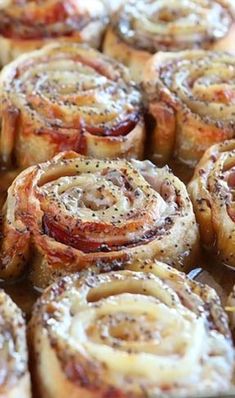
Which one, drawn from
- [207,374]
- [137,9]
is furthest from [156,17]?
[207,374]

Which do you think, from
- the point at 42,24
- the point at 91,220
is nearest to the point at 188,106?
the point at 91,220

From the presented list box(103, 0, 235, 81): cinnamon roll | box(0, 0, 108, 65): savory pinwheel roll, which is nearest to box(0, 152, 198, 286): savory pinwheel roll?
box(103, 0, 235, 81): cinnamon roll

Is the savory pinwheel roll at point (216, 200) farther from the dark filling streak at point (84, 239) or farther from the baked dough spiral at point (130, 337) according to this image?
the baked dough spiral at point (130, 337)

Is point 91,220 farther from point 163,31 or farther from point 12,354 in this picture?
point 163,31

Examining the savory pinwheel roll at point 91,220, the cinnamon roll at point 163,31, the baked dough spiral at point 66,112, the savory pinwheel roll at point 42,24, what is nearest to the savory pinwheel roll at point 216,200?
the savory pinwheel roll at point 91,220

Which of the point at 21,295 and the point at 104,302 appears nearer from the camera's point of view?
the point at 104,302

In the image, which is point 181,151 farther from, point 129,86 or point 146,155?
point 129,86

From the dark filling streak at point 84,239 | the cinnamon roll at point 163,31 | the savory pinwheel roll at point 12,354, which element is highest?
the cinnamon roll at point 163,31
